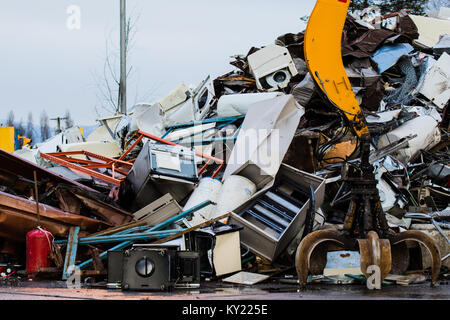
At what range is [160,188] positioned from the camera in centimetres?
594

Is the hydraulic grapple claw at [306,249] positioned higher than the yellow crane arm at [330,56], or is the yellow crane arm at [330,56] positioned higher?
the yellow crane arm at [330,56]

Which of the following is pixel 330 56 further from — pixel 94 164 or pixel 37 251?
pixel 94 164

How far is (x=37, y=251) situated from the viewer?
4715 millimetres

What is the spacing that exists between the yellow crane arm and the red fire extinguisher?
104 inches

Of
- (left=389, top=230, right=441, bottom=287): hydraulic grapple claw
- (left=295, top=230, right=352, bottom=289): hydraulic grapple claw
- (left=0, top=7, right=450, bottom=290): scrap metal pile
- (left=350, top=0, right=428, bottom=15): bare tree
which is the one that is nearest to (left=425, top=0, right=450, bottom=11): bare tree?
(left=350, top=0, right=428, bottom=15): bare tree

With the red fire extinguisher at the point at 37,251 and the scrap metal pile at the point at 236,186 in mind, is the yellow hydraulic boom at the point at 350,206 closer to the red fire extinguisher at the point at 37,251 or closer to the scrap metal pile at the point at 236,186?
the scrap metal pile at the point at 236,186

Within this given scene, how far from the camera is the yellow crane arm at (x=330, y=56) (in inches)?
171

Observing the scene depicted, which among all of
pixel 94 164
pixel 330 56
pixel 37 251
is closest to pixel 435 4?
pixel 94 164

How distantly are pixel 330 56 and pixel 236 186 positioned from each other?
1.77m

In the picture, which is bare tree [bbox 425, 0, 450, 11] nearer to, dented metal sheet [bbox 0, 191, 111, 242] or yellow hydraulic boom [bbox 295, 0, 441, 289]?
yellow hydraulic boom [bbox 295, 0, 441, 289]

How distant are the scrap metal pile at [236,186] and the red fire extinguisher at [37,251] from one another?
18mm

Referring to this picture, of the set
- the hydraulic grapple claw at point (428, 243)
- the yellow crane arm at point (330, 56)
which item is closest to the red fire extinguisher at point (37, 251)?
the yellow crane arm at point (330, 56)
